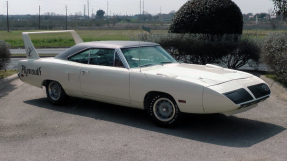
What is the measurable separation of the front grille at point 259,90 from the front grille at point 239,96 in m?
0.18

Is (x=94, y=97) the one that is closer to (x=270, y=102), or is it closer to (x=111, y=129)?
(x=111, y=129)

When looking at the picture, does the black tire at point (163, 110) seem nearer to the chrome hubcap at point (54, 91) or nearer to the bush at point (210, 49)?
the chrome hubcap at point (54, 91)

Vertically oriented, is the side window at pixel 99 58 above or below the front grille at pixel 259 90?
above

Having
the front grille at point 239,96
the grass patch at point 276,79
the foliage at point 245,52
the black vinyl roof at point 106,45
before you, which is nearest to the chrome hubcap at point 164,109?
the front grille at point 239,96

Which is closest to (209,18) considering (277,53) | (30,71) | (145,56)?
(277,53)

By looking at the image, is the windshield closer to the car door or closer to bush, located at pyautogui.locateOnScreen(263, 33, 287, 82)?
the car door

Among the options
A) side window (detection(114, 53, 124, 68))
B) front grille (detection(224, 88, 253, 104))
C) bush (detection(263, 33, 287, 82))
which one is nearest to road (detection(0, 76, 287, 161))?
front grille (detection(224, 88, 253, 104))

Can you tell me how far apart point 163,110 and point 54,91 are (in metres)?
2.77

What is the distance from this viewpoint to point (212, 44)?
11617 mm

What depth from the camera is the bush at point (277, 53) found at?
9.08 m

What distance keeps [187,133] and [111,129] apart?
1.22m

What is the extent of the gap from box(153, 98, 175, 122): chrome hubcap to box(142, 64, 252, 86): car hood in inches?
17.2

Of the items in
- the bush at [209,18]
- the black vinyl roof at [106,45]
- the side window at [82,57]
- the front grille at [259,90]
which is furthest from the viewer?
the bush at [209,18]

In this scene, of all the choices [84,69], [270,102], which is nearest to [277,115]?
[270,102]
